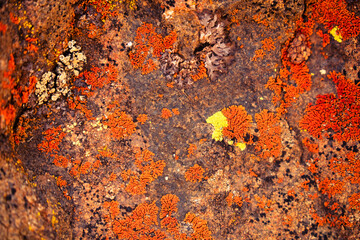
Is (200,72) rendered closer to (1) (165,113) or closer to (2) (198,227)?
(1) (165,113)

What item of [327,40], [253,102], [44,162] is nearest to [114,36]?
[44,162]

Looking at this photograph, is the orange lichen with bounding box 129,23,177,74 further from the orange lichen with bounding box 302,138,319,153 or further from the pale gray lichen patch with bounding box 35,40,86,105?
the orange lichen with bounding box 302,138,319,153

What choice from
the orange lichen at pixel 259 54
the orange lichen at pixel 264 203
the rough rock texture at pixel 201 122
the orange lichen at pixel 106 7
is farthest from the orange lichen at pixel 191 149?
the orange lichen at pixel 106 7

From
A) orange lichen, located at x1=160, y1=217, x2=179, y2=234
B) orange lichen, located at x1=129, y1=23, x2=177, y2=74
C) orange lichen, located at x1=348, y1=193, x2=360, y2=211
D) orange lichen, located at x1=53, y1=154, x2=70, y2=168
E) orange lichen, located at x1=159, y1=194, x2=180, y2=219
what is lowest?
orange lichen, located at x1=348, y1=193, x2=360, y2=211

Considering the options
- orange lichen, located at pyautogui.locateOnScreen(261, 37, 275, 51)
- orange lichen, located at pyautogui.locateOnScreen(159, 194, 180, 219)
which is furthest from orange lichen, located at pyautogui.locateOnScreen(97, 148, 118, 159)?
orange lichen, located at pyautogui.locateOnScreen(261, 37, 275, 51)

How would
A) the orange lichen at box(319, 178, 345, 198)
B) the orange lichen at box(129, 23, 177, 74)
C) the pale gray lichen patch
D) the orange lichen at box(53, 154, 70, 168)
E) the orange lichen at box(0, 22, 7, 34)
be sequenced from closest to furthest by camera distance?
the orange lichen at box(0, 22, 7, 34) < the pale gray lichen patch < the orange lichen at box(53, 154, 70, 168) < the orange lichen at box(129, 23, 177, 74) < the orange lichen at box(319, 178, 345, 198)

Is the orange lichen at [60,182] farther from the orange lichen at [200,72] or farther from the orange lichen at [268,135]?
the orange lichen at [268,135]
